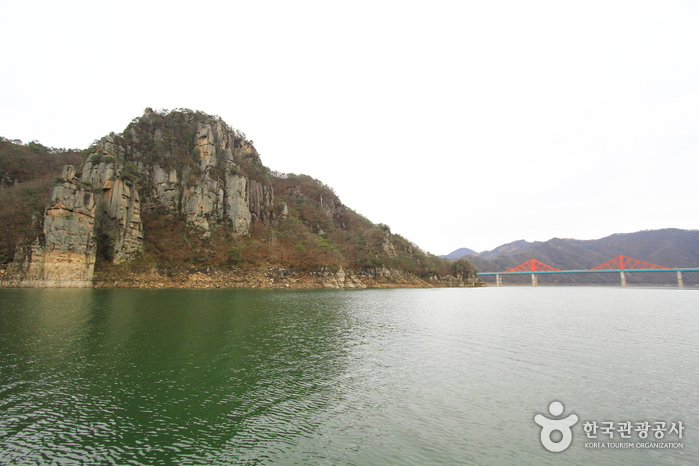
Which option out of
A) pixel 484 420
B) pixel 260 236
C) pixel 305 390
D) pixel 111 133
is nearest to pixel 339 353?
pixel 305 390

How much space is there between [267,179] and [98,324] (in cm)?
9955

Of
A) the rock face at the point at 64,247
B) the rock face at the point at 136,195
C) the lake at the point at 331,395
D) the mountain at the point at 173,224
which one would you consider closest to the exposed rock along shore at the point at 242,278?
the mountain at the point at 173,224

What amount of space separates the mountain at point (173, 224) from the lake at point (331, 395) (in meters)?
49.9

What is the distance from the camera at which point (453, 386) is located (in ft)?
45.3

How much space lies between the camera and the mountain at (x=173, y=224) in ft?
207

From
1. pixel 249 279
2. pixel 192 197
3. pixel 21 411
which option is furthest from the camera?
pixel 192 197

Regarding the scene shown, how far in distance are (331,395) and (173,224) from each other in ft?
287

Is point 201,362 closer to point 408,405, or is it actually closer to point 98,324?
point 408,405

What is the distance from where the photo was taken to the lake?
8.68 meters

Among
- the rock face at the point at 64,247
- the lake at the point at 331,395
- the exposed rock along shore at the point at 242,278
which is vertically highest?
the rock face at the point at 64,247

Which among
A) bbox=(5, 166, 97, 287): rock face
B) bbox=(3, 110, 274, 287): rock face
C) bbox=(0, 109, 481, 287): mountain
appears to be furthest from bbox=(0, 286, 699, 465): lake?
bbox=(0, 109, 481, 287): mountain

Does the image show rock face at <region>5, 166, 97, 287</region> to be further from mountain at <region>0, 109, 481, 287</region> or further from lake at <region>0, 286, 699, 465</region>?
lake at <region>0, 286, 699, 465</region>

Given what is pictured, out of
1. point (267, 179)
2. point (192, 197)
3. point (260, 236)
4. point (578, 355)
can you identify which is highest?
point (267, 179)

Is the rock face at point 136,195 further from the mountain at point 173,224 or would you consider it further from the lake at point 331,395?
the lake at point 331,395
